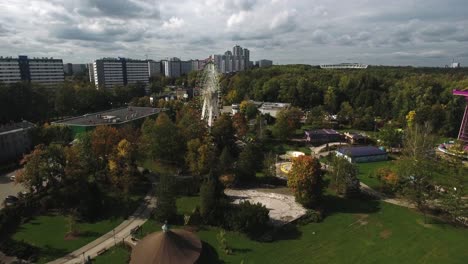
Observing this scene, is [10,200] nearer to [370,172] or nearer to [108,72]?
[370,172]

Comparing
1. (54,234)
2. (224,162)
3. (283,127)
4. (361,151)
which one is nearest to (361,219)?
(224,162)

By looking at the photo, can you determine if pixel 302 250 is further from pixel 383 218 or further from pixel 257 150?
pixel 257 150

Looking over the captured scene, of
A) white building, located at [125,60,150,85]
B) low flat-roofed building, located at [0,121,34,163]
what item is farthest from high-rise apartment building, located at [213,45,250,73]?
low flat-roofed building, located at [0,121,34,163]

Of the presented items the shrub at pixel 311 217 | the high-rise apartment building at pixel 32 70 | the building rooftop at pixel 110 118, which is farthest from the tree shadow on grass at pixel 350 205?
the high-rise apartment building at pixel 32 70

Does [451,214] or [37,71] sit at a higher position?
[37,71]

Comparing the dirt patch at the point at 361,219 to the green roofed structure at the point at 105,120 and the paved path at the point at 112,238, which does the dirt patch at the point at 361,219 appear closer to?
the paved path at the point at 112,238

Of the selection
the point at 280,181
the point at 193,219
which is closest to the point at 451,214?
the point at 280,181

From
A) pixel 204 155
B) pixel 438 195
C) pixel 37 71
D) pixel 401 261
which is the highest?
pixel 37 71
